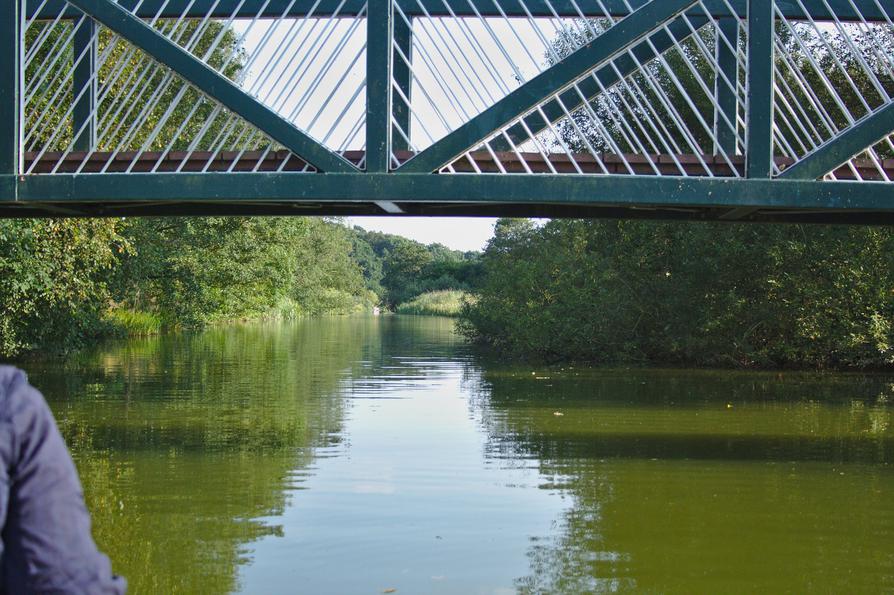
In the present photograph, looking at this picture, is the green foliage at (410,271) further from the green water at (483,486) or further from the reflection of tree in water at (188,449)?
the green water at (483,486)

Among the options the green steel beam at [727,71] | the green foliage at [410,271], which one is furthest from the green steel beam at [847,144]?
the green foliage at [410,271]

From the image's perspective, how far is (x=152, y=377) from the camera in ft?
66.9

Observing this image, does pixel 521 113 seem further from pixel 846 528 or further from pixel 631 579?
pixel 846 528

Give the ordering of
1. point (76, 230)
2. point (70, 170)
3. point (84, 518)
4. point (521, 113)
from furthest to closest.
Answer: point (76, 230)
point (70, 170)
point (521, 113)
point (84, 518)

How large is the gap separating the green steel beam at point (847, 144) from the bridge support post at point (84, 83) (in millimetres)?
5691

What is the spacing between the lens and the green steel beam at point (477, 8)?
9023 millimetres

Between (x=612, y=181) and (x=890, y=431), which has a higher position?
(x=612, y=181)

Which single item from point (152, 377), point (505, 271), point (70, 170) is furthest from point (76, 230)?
point (505, 271)

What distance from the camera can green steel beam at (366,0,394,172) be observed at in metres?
7.72

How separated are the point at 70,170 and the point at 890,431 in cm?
1087

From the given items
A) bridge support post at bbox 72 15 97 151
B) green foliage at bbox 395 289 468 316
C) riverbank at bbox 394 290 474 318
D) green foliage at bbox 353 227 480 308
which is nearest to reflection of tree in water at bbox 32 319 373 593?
bridge support post at bbox 72 15 97 151

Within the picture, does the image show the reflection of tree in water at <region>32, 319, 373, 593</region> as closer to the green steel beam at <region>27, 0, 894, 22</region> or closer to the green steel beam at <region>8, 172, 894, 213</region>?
the green steel beam at <region>8, 172, 894, 213</region>

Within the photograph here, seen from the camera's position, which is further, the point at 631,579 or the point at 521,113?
the point at 521,113

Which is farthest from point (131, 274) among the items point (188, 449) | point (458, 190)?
point (458, 190)
